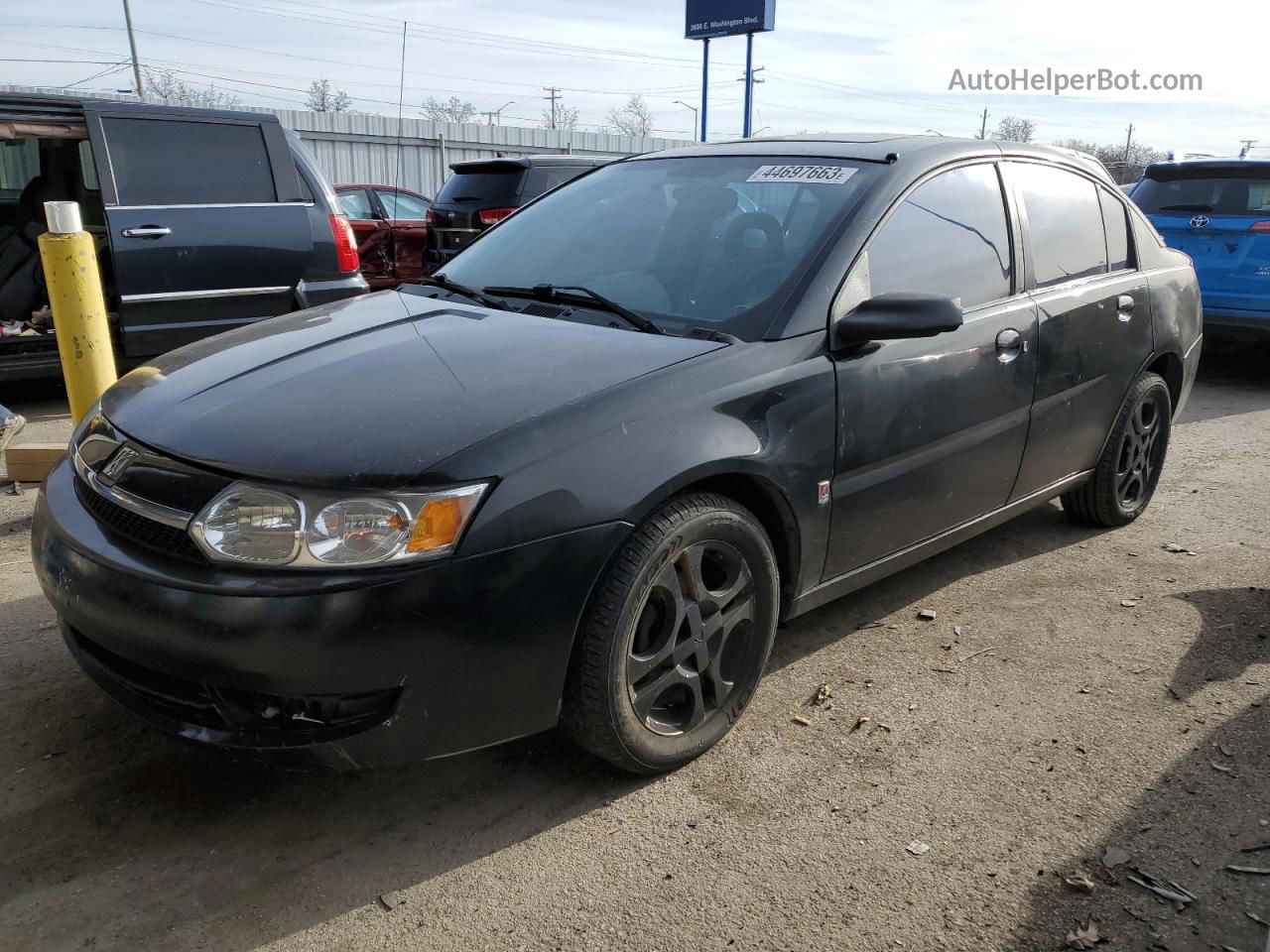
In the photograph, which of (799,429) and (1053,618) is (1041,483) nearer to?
(1053,618)

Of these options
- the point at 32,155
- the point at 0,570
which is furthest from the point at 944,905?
the point at 32,155

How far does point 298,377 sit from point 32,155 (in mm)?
5787

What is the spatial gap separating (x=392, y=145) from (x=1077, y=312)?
21930 mm

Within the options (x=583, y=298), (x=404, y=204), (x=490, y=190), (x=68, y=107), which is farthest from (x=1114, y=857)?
(x=404, y=204)

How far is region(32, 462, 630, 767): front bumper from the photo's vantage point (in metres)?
2.15

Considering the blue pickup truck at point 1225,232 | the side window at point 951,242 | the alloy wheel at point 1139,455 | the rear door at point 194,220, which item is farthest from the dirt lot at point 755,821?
the blue pickup truck at point 1225,232

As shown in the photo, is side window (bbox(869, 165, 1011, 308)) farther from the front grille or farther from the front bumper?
the front grille

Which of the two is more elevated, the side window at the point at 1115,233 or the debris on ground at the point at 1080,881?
the side window at the point at 1115,233

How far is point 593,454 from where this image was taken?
2398 mm

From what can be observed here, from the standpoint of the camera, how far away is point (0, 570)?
4.00 m

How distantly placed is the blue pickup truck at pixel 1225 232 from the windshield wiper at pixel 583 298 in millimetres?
6778

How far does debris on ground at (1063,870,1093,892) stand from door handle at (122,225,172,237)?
588 centimetres

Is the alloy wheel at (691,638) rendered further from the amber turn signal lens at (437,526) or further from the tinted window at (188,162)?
the tinted window at (188,162)

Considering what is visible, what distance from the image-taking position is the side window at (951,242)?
323 centimetres
